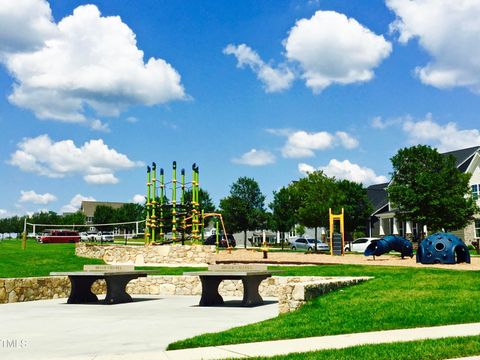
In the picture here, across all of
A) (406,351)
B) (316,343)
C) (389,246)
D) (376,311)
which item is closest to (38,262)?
(389,246)

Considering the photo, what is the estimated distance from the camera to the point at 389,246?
2861 cm

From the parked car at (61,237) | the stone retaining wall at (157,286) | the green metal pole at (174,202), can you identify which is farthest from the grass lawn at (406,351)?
the parked car at (61,237)

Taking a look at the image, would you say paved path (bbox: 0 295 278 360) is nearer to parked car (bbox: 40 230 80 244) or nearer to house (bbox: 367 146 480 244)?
parked car (bbox: 40 230 80 244)

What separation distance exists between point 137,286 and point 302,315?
37.2 feet

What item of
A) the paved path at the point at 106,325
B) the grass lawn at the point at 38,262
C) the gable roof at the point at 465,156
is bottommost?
the paved path at the point at 106,325

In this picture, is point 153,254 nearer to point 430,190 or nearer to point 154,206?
point 154,206

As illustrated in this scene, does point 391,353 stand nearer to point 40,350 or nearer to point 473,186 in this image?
point 40,350

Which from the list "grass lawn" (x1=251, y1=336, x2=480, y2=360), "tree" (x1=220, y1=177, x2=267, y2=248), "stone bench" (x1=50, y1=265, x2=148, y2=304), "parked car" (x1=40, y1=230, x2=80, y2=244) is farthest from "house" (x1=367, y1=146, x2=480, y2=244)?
"grass lawn" (x1=251, y1=336, x2=480, y2=360)

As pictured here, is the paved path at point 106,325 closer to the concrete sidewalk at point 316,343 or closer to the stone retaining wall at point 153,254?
the concrete sidewalk at point 316,343

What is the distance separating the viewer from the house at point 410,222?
166 feet

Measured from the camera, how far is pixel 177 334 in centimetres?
1003

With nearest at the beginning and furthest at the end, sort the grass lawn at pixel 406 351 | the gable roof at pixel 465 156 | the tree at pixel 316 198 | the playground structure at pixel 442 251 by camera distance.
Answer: the grass lawn at pixel 406 351 → the playground structure at pixel 442 251 → the tree at pixel 316 198 → the gable roof at pixel 465 156

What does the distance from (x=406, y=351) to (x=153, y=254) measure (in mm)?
22088

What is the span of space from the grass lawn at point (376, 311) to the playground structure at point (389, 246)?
1311 centimetres
